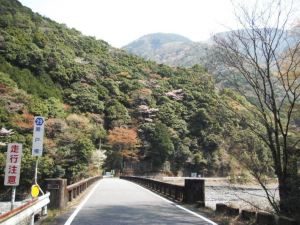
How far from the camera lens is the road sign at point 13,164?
838cm

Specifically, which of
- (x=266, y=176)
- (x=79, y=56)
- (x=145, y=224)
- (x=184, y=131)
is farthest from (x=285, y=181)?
(x=79, y=56)

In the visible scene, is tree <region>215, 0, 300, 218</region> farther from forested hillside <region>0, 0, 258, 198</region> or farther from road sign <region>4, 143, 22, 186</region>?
forested hillside <region>0, 0, 258, 198</region>

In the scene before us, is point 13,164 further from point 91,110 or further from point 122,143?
point 91,110

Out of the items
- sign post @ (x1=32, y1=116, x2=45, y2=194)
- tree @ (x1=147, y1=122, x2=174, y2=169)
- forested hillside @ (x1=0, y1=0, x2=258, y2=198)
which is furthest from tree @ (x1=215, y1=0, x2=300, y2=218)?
tree @ (x1=147, y1=122, x2=174, y2=169)

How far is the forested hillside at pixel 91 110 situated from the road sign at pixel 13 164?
32535 mm

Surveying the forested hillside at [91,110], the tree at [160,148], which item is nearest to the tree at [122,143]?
the forested hillside at [91,110]

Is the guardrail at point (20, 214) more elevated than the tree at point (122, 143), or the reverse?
the tree at point (122, 143)

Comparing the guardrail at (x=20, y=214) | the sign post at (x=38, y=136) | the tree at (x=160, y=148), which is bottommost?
the guardrail at (x=20, y=214)

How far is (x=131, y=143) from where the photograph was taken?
7469cm

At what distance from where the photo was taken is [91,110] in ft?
255

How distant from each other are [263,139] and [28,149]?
33065 millimetres

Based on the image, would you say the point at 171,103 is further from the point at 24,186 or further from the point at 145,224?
the point at 145,224

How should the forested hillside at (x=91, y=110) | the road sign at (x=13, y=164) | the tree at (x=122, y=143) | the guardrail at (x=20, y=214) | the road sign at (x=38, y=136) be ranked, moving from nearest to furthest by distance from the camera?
the guardrail at (x=20, y=214) → the road sign at (x=13, y=164) → the road sign at (x=38, y=136) → the forested hillside at (x=91, y=110) → the tree at (x=122, y=143)

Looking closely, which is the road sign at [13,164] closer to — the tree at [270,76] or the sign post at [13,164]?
the sign post at [13,164]
